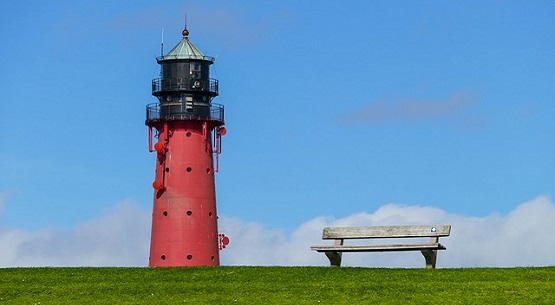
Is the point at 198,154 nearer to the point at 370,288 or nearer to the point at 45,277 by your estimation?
the point at 45,277

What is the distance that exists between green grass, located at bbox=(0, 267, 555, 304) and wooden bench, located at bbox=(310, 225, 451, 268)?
158 centimetres

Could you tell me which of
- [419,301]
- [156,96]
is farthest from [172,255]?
[419,301]

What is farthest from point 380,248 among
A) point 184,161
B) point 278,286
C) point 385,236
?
point 184,161

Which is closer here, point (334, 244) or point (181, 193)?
point (334, 244)

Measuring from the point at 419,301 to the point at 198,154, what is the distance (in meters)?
26.4

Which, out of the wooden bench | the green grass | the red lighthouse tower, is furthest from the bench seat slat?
the red lighthouse tower

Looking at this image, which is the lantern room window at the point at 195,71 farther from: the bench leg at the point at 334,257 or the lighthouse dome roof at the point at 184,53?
the bench leg at the point at 334,257

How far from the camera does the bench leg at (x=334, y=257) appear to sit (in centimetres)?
4128

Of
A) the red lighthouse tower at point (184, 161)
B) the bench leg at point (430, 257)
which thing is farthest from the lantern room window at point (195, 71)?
the bench leg at point (430, 257)

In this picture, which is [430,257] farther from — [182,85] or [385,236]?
[182,85]

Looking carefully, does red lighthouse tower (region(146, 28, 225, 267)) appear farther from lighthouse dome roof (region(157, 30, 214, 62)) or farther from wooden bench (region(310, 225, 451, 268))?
wooden bench (region(310, 225, 451, 268))

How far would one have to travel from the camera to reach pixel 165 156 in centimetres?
5900

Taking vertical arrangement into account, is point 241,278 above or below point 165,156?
below

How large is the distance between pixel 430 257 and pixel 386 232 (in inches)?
63.1
